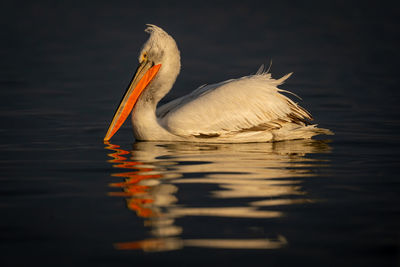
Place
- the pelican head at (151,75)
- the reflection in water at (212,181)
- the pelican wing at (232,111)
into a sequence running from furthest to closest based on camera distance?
1. the pelican head at (151,75)
2. the pelican wing at (232,111)
3. the reflection in water at (212,181)

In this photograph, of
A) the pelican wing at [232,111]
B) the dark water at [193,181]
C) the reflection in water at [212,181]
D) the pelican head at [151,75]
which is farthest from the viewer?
the pelican head at [151,75]

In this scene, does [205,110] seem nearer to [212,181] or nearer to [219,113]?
[219,113]

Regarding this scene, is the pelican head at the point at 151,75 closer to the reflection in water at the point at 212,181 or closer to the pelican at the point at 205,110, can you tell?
the pelican at the point at 205,110

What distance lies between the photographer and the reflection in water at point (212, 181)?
4.04 meters

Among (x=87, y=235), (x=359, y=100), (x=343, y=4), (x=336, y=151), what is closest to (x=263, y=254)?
(x=87, y=235)

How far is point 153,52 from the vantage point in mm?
7016

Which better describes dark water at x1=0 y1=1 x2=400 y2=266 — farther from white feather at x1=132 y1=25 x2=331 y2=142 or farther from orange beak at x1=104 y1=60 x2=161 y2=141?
orange beak at x1=104 y1=60 x2=161 y2=141

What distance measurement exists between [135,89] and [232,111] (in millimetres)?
1015

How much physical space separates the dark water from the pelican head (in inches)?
12.6

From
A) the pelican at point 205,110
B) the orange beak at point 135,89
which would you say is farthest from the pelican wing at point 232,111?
the orange beak at point 135,89

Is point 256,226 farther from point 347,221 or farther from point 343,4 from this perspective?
point 343,4

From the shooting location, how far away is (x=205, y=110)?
21.8 feet

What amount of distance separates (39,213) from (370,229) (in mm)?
2040

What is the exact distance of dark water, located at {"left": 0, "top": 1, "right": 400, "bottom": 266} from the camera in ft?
12.7
